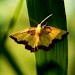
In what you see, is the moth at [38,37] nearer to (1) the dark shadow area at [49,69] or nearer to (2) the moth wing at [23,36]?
(2) the moth wing at [23,36]

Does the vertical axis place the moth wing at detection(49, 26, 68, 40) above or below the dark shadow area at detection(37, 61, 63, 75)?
above

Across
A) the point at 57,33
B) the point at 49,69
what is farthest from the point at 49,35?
the point at 49,69

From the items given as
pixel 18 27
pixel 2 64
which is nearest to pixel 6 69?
pixel 2 64

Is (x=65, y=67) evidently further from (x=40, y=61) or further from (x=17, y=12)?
(x=17, y=12)

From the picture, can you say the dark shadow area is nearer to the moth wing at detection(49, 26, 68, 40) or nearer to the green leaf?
the green leaf

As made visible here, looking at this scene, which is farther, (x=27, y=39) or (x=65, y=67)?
(x=65, y=67)

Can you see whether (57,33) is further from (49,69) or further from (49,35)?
(49,69)

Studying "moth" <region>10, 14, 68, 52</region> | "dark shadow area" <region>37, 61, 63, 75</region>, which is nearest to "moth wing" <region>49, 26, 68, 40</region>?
"moth" <region>10, 14, 68, 52</region>
